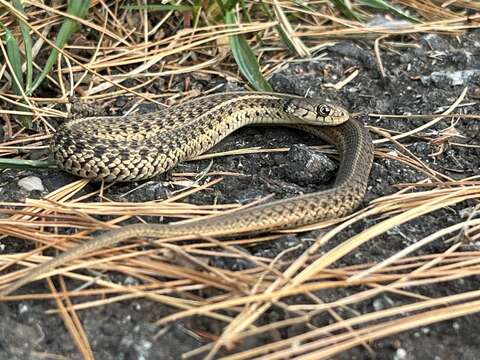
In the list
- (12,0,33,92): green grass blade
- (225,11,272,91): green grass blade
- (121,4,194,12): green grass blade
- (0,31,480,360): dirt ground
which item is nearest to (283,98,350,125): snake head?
(0,31,480,360): dirt ground

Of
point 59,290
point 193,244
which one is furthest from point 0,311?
point 193,244

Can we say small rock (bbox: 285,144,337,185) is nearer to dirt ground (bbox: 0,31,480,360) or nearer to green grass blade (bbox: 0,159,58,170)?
dirt ground (bbox: 0,31,480,360)

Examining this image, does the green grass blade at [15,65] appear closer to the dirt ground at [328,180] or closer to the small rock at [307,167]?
the dirt ground at [328,180]

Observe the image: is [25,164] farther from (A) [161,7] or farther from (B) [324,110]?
(B) [324,110]

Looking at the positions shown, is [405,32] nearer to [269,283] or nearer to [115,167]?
[115,167]

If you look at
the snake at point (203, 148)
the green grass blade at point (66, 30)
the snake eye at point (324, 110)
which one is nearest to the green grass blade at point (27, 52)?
the green grass blade at point (66, 30)

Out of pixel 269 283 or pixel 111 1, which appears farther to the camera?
pixel 111 1
